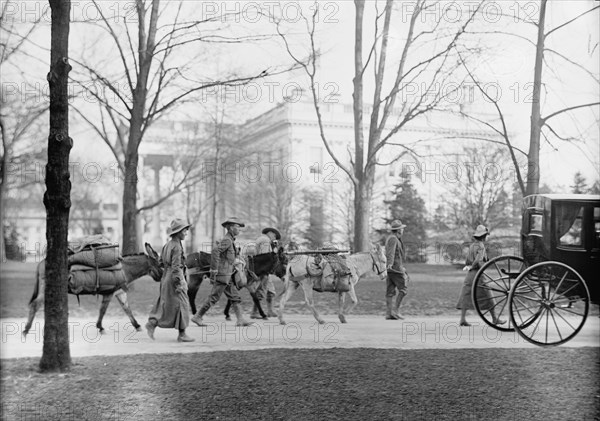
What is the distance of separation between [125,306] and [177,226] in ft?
2.71

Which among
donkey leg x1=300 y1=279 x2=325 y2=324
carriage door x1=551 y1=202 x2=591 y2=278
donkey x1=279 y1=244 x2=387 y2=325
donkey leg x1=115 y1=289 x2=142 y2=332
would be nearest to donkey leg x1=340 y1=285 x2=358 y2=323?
donkey x1=279 y1=244 x2=387 y2=325

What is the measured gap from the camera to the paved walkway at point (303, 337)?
5.49m

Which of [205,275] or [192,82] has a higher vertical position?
[192,82]

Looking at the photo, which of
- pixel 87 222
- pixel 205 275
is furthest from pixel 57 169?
pixel 205 275

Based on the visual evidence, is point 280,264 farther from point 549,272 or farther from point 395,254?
point 549,272

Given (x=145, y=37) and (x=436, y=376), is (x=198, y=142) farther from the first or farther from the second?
(x=436, y=376)

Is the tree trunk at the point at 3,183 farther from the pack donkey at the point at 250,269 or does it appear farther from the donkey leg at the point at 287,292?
the donkey leg at the point at 287,292

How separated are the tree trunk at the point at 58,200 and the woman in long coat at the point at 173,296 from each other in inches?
29.0

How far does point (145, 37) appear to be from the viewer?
212 inches

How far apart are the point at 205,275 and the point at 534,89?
3330 millimetres

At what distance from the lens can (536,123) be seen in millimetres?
5500

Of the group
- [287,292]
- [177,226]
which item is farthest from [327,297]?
[177,226]

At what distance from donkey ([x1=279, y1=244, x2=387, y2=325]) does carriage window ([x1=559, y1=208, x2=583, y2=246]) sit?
1460mm

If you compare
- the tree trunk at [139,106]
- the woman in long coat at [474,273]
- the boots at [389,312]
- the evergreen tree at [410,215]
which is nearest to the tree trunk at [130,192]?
the tree trunk at [139,106]
